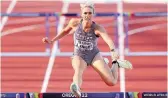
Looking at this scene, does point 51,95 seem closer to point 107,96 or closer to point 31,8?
point 107,96

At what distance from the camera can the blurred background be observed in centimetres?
1330

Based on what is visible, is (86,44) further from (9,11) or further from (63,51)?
(9,11)

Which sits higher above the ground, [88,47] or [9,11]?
[9,11]

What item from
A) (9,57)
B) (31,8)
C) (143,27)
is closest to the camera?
(9,57)

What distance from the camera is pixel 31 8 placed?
63.7ft

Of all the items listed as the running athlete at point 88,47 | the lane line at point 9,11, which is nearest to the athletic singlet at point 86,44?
the running athlete at point 88,47

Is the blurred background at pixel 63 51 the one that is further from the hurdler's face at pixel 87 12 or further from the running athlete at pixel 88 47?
the hurdler's face at pixel 87 12

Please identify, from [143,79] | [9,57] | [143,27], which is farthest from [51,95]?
[143,27]

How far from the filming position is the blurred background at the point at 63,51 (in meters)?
13.3

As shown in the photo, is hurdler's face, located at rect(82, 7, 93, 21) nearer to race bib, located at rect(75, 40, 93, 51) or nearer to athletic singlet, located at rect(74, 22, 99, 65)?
athletic singlet, located at rect(74, 22, 99, 65)

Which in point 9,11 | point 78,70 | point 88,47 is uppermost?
point 9,11

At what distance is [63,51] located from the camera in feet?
50.6

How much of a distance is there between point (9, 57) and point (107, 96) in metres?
5.67

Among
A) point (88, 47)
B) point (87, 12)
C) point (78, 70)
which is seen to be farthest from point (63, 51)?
point (87, 12)
